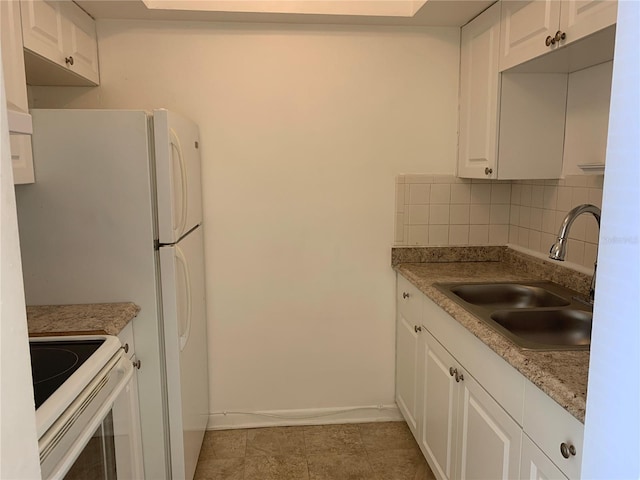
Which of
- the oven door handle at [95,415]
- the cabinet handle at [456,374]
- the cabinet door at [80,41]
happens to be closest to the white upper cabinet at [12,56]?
the cabinet door at [80,41]

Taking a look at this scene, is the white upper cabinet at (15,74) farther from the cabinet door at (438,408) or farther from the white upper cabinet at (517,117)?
the white upper cabinet at (517,117)

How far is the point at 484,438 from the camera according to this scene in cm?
164

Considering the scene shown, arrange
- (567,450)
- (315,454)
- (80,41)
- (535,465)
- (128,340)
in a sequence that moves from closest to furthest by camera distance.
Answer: (567,450)
(535,465)
(128,340)
(80,41)
(315,454)

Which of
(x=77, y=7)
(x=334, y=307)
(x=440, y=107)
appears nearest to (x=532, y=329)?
(x=334, y=307)

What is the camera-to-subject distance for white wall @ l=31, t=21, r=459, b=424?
2541 mm

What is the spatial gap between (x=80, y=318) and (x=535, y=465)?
5.12 feet

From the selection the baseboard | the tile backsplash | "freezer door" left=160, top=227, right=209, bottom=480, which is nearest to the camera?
"freezer door" left=160, top=227, right=209, bottom=480

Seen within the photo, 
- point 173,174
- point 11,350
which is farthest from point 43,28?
point 11,350

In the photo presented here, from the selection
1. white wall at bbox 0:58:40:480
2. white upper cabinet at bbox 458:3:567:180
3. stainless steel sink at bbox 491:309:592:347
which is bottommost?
stainless steel sink at bbox 491:309:592:347

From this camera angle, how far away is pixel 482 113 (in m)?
2.41

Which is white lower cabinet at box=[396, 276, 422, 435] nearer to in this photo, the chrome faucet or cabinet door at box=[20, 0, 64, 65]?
the chrome faucet

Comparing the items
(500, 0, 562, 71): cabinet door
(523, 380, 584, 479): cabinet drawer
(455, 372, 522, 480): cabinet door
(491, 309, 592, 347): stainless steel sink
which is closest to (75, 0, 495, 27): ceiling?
(500, 0, 562, 71): cabinet door

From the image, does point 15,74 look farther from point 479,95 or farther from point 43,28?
point 479,95

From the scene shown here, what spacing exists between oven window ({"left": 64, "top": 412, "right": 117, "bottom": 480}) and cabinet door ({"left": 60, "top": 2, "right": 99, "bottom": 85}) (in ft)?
4.98
